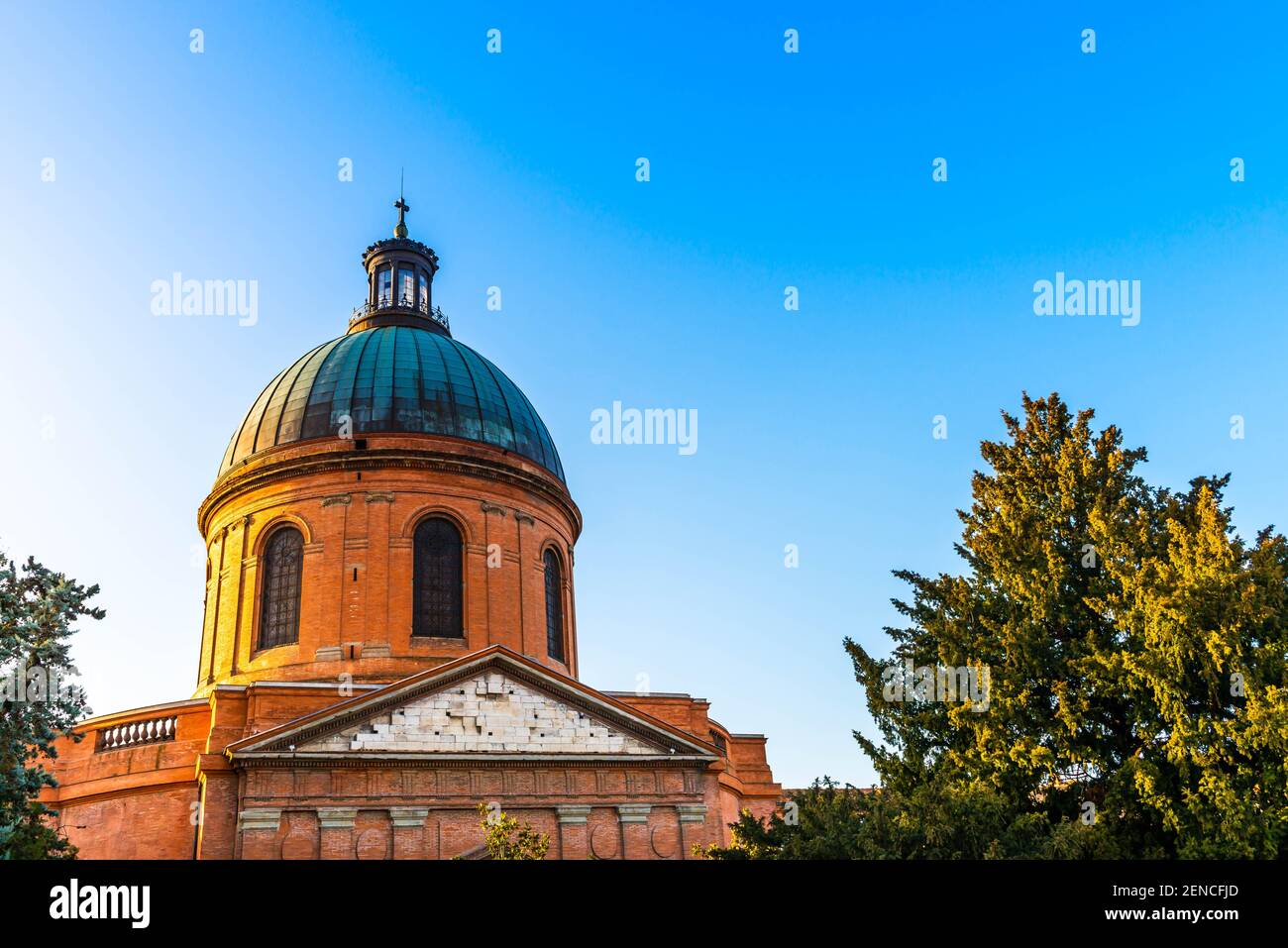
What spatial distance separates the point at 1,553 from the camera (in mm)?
16078

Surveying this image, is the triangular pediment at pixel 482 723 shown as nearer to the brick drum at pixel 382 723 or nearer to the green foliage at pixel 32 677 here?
the brick drum at pixel 382 723

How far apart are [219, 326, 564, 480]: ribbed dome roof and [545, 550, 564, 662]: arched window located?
111 inches

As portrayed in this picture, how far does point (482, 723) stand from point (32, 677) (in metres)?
8.96

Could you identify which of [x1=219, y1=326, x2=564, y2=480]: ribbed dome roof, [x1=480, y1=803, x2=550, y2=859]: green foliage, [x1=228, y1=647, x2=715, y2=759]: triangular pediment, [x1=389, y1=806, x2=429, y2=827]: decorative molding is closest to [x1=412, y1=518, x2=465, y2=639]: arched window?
[x1=219, y1=326, x2=564, y2=480]: ribbed dome roof

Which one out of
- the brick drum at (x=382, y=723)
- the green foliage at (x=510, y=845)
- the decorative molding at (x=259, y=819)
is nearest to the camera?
the green foliage at (x=510, y=845)

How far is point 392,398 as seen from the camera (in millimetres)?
29000

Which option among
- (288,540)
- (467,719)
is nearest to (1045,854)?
(467,719)

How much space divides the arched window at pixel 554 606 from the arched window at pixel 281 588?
637cm

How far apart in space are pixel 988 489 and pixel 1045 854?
23.8ft

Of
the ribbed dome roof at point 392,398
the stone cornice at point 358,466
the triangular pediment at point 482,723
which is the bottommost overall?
the triangular pediment at point 482,723

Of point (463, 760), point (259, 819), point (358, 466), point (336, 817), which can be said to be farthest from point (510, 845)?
point (358, 466)

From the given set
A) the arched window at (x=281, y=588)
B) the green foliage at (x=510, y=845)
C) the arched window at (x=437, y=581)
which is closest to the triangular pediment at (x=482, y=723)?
the green foliage at (x=510, y=845)

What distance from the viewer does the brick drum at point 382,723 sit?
21.5m
